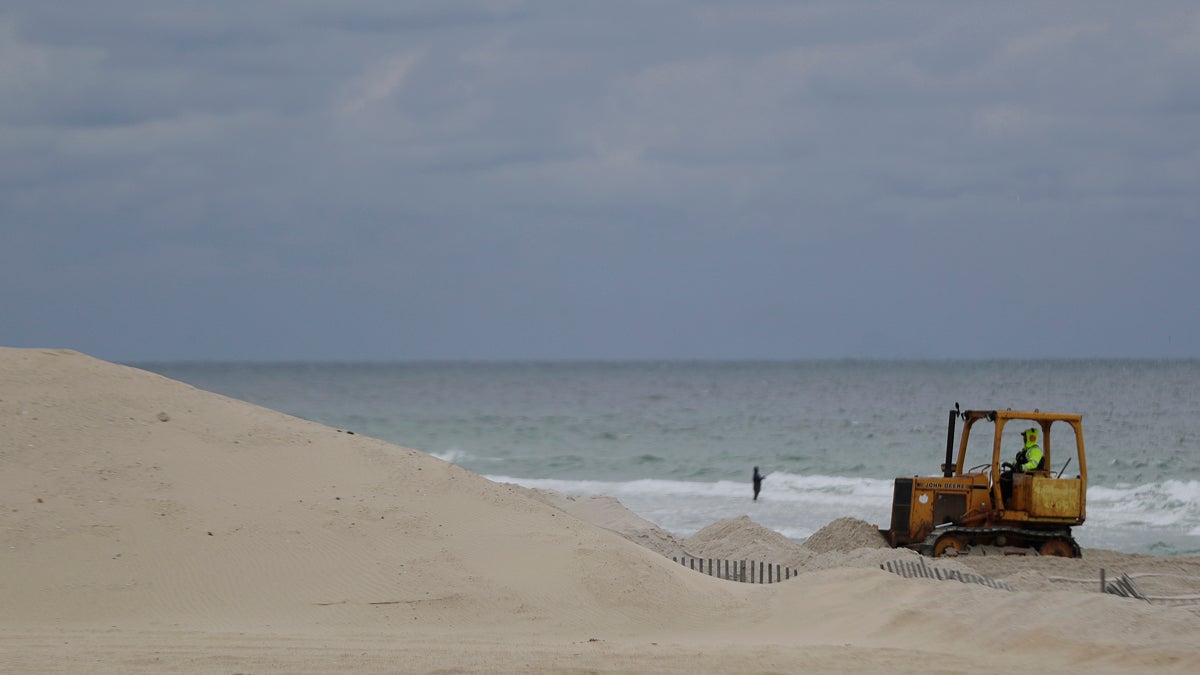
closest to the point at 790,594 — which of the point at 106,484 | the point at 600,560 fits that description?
the point at 600,560

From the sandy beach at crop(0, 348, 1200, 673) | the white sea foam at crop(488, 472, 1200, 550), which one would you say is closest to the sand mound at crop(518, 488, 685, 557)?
the white sea foam at crop(488, 472, 1200, 550)

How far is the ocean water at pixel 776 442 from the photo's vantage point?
28281 mm

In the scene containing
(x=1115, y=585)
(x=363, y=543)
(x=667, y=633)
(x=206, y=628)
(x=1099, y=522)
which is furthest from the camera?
(x=1099, y=522)

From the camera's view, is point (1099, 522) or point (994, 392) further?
point (994, 392)

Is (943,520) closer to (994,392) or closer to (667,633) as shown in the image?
(667,633)

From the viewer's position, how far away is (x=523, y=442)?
49.0 meters

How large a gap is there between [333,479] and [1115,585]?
8.01 m

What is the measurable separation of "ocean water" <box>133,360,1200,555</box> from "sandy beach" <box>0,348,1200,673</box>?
1267cm

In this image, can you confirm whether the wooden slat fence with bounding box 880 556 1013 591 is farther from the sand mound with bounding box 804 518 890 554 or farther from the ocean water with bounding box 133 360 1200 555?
the ocean water with bounding box 133 360 1200 555

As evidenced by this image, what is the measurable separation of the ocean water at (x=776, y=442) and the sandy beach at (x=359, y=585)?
12.7 metres

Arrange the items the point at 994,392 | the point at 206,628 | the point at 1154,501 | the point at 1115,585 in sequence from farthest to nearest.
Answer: the point at 994,392 < the point at 1154,501 < the point at 1115,585 < the point at 206,628

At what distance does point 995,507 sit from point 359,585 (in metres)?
9.14

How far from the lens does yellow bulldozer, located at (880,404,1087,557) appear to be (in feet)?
52.9

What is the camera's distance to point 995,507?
1634 cm
